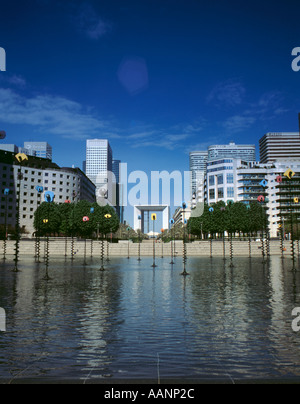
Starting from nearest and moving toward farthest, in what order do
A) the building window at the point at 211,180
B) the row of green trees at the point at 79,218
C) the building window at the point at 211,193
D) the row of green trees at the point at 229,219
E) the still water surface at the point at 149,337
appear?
1. the still water surface at the point at 149,337
2. the row of green trees at the point at 79,218
3. the row of green trees at the point at 229,219
4. the building window at the point at 211,193
5. the building window at the point at 211,180

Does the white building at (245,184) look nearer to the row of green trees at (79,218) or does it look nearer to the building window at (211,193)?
the building window at (211,193)

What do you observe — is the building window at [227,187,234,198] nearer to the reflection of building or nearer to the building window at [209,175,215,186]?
the building window at [209,175,215,186]

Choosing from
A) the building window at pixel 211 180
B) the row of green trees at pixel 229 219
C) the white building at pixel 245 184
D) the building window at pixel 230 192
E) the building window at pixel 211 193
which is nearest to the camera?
the row of green trees at pixel 229 219

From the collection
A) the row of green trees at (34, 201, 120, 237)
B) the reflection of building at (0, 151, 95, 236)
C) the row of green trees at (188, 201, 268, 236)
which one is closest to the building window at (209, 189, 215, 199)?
the row of green trees at (188, 201, 268, 236)

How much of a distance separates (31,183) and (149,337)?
480 ft

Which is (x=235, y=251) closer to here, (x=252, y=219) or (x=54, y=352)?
(x=252, y=219)

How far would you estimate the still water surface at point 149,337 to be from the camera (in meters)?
6.22

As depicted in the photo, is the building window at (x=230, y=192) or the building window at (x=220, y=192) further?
the building window at (x=220, y=192)

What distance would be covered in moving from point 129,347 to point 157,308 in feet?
17.1

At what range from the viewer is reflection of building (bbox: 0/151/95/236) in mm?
136125

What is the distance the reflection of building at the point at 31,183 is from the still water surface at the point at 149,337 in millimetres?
120624

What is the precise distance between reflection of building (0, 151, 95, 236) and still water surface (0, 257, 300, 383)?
12062 cm

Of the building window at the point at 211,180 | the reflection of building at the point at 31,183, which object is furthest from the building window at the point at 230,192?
the reflection of building at the point at 31,183

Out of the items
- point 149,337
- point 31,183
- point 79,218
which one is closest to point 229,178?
point 79,218
